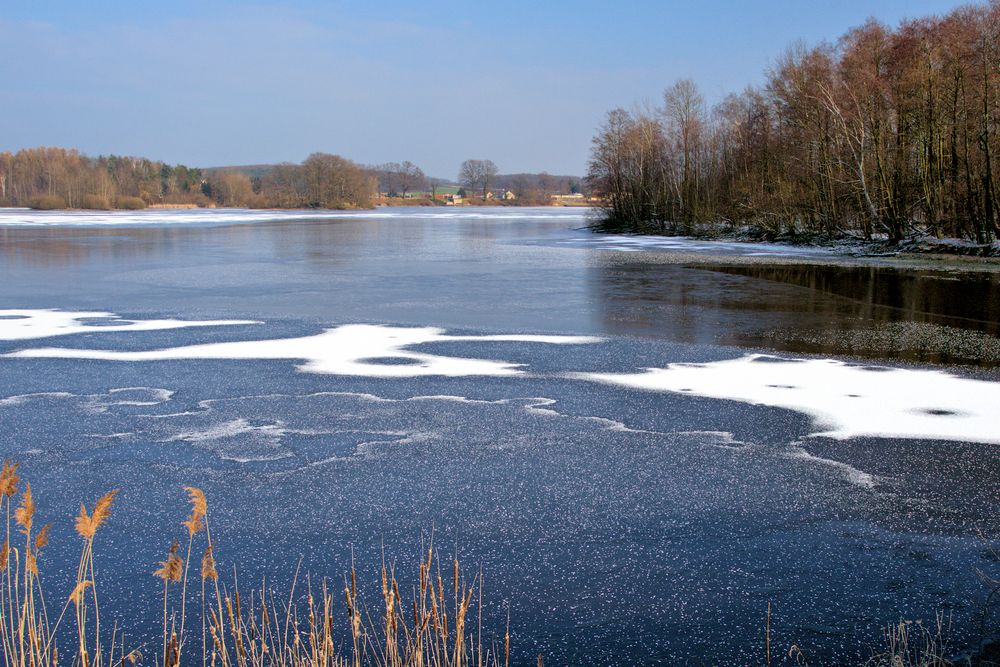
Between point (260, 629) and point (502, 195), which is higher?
point (502, 195)

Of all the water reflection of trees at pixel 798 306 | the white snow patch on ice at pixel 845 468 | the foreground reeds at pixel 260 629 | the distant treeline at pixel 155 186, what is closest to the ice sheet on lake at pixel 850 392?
the white snow patch on ice at pixel 845 468

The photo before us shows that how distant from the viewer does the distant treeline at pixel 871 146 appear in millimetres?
27578

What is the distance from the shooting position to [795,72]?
114 feet

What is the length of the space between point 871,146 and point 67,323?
2925cm

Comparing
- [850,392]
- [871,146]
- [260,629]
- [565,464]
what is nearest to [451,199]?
[871,146]

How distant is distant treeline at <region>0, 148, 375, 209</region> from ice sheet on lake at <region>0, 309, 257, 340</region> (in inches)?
3368

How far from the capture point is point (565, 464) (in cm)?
611

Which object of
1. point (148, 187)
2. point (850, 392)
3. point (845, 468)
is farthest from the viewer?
point (148, 187)

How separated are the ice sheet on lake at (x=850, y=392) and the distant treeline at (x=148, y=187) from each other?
308 ft

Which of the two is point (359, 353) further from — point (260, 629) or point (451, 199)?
point (451, 199)

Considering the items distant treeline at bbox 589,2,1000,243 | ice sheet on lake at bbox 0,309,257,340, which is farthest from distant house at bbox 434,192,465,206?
ice sheet on lake at bbox 0,309,257,340

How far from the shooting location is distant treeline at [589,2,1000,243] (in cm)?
2758

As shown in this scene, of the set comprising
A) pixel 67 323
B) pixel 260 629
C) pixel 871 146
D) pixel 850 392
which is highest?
pixel 871 146

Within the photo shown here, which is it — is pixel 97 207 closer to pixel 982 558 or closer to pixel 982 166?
pixel 982 166
